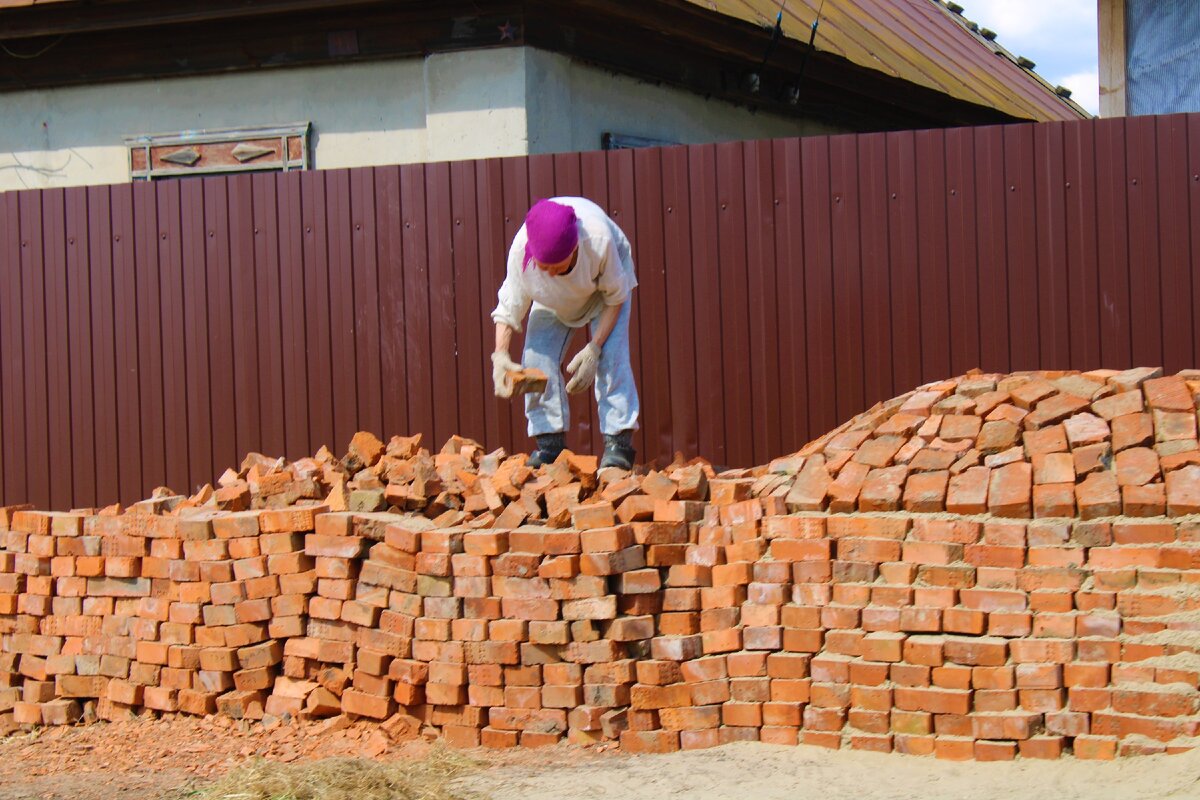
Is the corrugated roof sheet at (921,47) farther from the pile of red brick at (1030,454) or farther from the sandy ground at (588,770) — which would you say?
the sandy ground at (588,770)

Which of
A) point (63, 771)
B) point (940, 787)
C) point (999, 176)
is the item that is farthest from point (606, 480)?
point (999, 176)

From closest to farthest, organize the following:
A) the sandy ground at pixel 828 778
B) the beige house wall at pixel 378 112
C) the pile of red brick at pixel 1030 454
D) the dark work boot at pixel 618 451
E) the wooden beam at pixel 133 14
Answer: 1. the sandy ground at pixel 828 778
2. the pile of red brick at pixel 1030 454
3. the dark work boot at pixel 618 451
4. the beige house wall at pixel 378 112
5. the wooden beam at pixel 133 14

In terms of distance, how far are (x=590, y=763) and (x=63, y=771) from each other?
213 cm

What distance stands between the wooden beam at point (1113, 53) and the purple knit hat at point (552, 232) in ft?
15.6

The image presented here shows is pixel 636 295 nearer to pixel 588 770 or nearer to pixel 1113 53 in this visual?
pixel 588 770

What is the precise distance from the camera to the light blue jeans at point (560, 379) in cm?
620

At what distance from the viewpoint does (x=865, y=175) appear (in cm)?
716

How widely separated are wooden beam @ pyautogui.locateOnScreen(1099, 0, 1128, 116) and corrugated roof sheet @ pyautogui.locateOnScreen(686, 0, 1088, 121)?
2.40 metres

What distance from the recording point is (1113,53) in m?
8.79

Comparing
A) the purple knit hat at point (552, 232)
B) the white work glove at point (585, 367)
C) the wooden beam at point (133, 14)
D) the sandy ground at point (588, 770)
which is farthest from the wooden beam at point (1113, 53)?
the sandy ground at point (588, 770)

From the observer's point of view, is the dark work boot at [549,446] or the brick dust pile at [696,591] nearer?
the brick dust pile at [696,591]

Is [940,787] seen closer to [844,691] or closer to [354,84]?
[844,691]

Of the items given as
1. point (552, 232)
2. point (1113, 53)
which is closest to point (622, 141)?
point (1113, 53)

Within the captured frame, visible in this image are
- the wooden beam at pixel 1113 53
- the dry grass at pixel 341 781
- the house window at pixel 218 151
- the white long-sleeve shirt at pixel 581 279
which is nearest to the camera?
the dry grass at pixel 341 781
